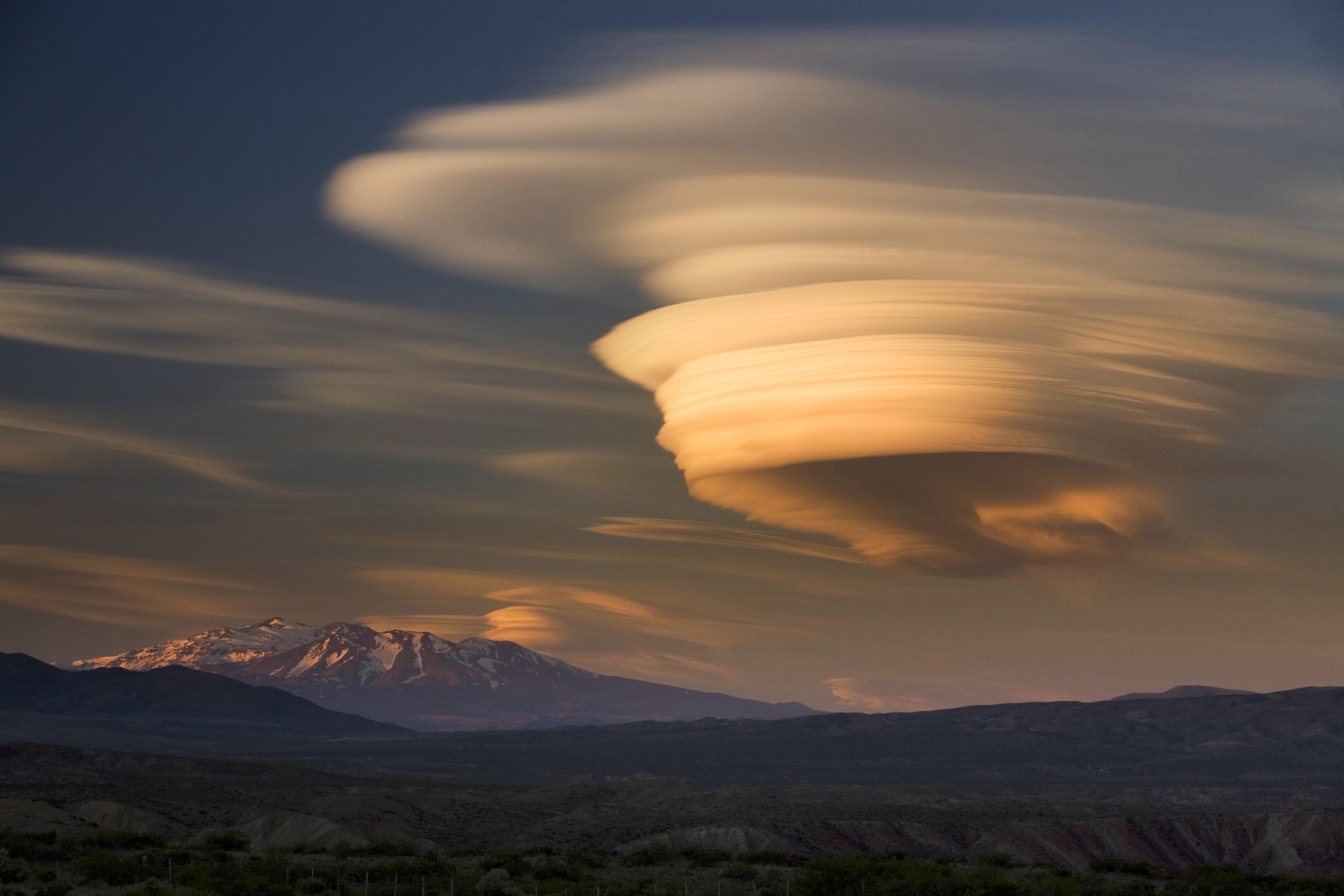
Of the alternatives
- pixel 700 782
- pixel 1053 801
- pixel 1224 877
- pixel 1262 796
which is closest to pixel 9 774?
pixel 700 782

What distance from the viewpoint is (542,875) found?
60.0 m

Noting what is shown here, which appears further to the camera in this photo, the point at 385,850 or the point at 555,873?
the point at 385,850

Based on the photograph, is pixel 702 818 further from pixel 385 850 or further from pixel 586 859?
pixel 385 850

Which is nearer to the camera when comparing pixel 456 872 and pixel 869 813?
pixel 456 872

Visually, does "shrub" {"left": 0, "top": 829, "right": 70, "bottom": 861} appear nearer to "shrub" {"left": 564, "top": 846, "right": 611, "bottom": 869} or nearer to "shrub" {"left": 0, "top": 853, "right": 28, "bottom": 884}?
"shrub" {"left": 0, "top": 853, "right": 28, "bottom": 884}

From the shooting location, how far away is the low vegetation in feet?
165

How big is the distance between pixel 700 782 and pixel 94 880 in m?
126

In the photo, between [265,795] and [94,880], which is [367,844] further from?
[265,795]

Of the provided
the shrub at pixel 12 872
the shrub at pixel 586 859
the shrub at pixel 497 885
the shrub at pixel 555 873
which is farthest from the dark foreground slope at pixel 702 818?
the shrub at pixel 12 872

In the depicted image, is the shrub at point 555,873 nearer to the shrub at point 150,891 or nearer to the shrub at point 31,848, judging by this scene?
the shrub at point 150,891

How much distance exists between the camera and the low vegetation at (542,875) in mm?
50438

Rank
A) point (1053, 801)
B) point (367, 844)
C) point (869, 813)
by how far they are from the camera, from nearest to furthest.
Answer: point (367, 844) → point (869, 813) → point (1053, 801)

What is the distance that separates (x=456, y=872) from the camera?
57.0m

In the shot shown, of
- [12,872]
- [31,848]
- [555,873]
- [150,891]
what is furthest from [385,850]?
[150,891]
